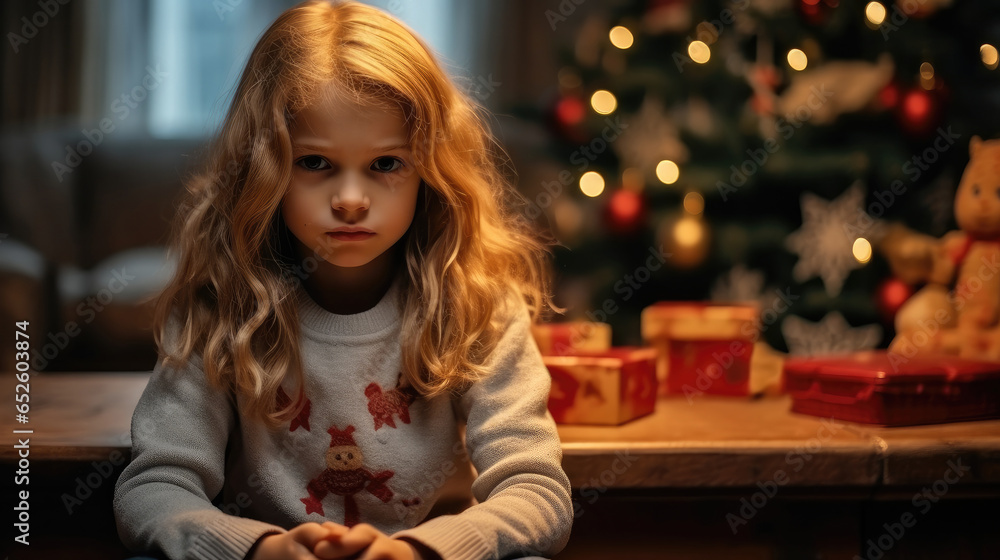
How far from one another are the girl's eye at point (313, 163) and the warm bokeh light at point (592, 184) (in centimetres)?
97

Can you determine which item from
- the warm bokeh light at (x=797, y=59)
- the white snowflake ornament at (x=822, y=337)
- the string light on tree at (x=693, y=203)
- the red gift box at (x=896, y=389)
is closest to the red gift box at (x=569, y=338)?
the red gift box at (x=896, y=389)

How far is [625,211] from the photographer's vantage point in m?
1.67

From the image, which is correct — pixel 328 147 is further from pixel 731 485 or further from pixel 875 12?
pixel 875 12

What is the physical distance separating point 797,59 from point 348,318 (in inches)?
46.3

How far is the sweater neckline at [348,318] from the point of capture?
868 millimetres

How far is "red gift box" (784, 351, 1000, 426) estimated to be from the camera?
1100 millimetres

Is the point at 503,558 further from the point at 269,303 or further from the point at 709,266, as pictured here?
the point at 709,266

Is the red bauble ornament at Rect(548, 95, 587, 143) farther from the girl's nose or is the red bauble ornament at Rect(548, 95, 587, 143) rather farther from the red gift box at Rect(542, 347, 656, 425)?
the girl's nose

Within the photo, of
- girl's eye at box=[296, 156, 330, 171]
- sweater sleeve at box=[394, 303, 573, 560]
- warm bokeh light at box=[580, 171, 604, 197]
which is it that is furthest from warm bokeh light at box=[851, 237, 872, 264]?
girl's eye at box=[296, 156, 330, 171]

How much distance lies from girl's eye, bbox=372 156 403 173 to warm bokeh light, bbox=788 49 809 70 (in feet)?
3.65

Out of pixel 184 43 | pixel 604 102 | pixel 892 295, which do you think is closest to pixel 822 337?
pixel 892 295

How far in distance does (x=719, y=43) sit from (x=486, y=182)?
1002mm

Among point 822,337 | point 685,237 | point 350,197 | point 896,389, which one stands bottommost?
point 822,337

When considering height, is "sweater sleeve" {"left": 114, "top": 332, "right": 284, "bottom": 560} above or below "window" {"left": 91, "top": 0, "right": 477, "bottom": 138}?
below
